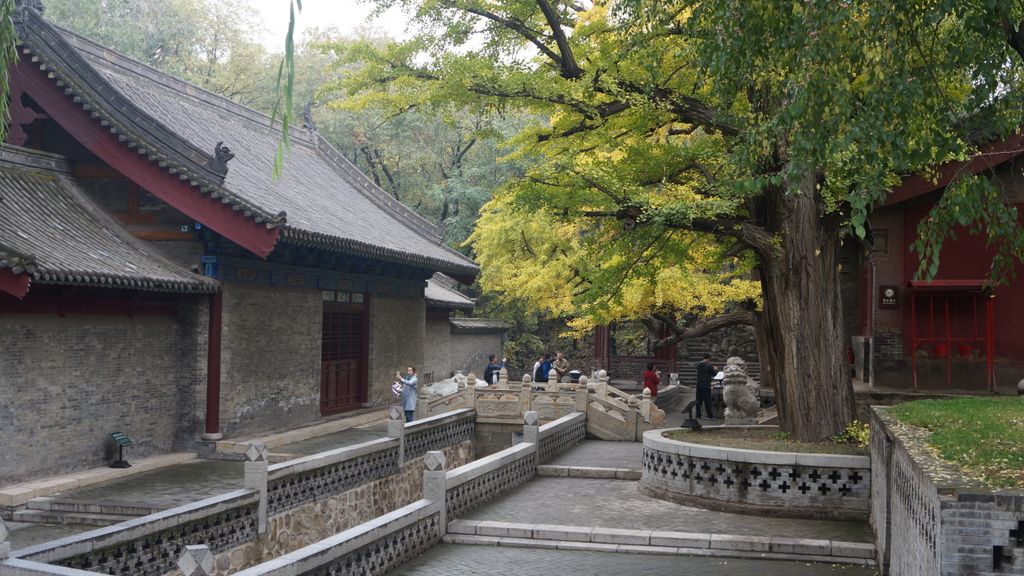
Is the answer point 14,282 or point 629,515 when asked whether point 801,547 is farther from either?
point 14,282

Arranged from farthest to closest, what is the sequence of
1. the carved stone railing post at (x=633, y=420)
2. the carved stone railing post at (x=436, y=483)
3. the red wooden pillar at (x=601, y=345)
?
the red wooden pillar at (x=601, y=345), the carved stone railing post at (x=633, y=420), the carved stone railing post at (x=436, y=483)

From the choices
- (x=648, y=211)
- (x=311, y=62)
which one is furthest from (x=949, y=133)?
(x=311, y=62)

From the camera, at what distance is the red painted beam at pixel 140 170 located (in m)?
16.0

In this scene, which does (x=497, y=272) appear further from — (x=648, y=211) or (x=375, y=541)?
(x=375, y=541)

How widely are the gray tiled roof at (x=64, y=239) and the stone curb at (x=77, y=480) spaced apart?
2774 mm

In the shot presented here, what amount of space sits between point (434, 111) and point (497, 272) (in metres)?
16.0

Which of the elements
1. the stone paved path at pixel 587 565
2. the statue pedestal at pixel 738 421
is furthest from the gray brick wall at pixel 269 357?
the statue pedestal at pixel 738 421

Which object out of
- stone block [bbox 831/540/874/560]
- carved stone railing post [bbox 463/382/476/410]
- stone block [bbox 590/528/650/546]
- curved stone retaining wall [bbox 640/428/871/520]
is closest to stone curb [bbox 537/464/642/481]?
curved stone retaining wall [bbox 640/428/871/520]

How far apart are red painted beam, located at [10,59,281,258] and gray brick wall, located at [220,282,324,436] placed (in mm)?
1414

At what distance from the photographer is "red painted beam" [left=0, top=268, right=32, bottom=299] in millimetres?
11664

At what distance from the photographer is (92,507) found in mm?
12008

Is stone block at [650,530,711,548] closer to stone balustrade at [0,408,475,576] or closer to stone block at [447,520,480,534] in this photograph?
stone block at [447,520,480,534]

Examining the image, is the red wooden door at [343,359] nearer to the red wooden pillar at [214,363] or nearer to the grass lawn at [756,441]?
the red wooden pillar at [214,363]

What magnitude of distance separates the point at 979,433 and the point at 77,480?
37.7 ft
